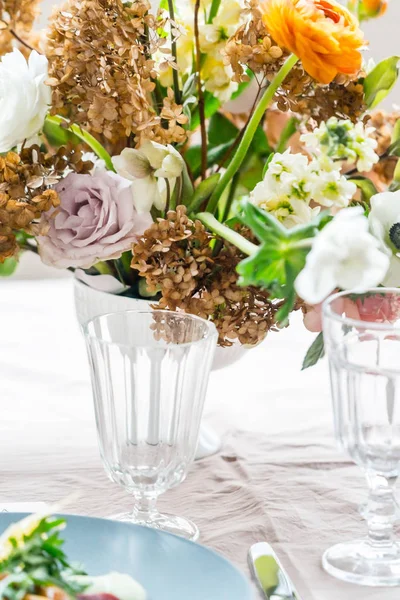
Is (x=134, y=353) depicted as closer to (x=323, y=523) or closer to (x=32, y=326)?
(x=323, y=523)

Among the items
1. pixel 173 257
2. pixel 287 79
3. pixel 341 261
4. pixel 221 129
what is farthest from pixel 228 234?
pixel 221 129

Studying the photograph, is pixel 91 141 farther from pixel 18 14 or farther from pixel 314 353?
pixel 314 353

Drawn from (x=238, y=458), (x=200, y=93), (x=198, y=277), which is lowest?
(x=238, y=458)

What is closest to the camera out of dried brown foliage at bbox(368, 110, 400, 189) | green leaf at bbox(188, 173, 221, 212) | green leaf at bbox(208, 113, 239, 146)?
green leaf at bbox(188, 173, 221, 212)

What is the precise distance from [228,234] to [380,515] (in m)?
0.25

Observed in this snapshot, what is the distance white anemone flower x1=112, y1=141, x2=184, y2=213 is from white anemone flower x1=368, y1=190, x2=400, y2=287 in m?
0.17

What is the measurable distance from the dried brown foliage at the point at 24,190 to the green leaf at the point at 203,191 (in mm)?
128

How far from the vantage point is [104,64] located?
0.77 m

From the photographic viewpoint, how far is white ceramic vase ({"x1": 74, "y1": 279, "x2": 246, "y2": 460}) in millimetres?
954

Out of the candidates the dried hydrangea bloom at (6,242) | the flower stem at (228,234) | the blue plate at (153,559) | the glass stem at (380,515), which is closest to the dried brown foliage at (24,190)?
the dried hydrangea bloom at (6,242)

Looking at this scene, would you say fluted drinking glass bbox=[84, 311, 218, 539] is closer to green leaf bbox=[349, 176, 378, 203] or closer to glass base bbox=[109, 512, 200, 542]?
glass base bbox=[109, 512, 200, 542]

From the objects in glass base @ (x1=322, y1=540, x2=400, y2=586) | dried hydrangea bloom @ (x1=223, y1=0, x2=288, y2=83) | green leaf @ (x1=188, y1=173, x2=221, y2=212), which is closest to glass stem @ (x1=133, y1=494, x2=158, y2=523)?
glass base @ (x1=322, y1=540, x2=400, y2=586)

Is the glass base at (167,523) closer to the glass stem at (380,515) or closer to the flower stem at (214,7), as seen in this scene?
the glass stem at (380,515)

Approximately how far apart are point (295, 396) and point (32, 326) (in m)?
0.44
